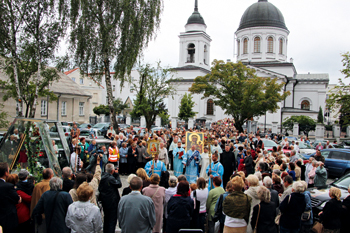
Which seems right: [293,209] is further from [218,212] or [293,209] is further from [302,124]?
[302,124]

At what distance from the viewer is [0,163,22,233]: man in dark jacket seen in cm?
456

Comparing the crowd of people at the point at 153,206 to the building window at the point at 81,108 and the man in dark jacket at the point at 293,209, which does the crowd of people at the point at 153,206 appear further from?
the building window at the point at 81,108

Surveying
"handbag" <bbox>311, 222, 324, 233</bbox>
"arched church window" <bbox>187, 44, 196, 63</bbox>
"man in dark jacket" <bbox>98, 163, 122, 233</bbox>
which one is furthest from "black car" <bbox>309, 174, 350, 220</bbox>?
"arched church window" <bbox>187, 44, 196, 63</bbox>

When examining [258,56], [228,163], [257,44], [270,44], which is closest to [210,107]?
[258,56]

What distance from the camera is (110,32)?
16.5m

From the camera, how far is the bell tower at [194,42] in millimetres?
47875

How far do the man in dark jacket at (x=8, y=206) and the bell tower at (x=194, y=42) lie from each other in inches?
1796

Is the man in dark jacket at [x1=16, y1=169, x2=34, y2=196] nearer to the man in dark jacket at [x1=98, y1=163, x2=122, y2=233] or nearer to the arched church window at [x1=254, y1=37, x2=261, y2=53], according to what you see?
the man in dark jacket at [x1=98, y1=163, x2=122, y2=233]

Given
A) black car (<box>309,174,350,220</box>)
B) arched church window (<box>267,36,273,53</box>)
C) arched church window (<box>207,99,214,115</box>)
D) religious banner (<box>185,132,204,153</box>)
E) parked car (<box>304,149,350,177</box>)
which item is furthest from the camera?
arched church window (<box>207,99,214,115</box>)

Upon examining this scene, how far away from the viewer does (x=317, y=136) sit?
34.8 m

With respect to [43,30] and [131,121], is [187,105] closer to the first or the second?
[131,121]

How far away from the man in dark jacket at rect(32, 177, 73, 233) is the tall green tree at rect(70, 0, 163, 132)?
13.0m

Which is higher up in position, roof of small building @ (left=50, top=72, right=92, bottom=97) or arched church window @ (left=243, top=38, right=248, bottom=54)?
arched church window @ (left=243, top=38, right=248, bottom=54)

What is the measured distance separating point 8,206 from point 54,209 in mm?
825
